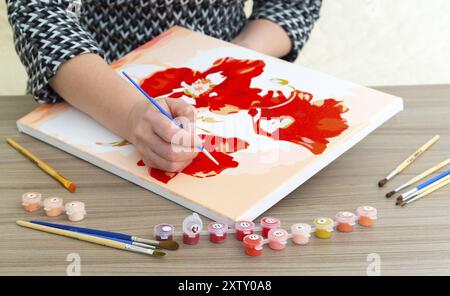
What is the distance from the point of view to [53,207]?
781mm

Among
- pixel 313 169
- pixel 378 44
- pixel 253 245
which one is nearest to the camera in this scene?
pixel 253 245

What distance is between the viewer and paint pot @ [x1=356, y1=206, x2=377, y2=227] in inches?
29.9

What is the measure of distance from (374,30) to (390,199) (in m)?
1.14

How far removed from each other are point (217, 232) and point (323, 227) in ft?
0.37

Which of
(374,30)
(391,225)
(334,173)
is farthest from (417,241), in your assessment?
(374,30)

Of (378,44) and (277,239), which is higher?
(277,239)

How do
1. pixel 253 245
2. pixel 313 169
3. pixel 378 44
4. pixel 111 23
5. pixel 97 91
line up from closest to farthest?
pixel 253 245 → pixel 313 169 → pixel 97 91 → pixel 111 23 → pixel 378 44

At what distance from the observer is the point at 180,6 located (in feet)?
3.86

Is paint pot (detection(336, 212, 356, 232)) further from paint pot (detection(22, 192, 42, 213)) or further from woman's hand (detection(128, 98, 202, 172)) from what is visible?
paint pot (detection(22, 192, 42, 213))

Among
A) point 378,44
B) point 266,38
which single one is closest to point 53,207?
point 266,38

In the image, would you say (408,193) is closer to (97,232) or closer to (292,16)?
(97,232)

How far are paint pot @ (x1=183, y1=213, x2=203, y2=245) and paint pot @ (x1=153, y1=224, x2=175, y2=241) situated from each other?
0.6 inches

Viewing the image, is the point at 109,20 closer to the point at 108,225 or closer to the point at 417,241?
the point at 108,225

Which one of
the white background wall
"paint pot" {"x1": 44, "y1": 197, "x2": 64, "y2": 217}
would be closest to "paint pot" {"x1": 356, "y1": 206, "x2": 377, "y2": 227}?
"paint pot" {"x1": 44, "y1": 197, "x2": 64, "y2": 217}
